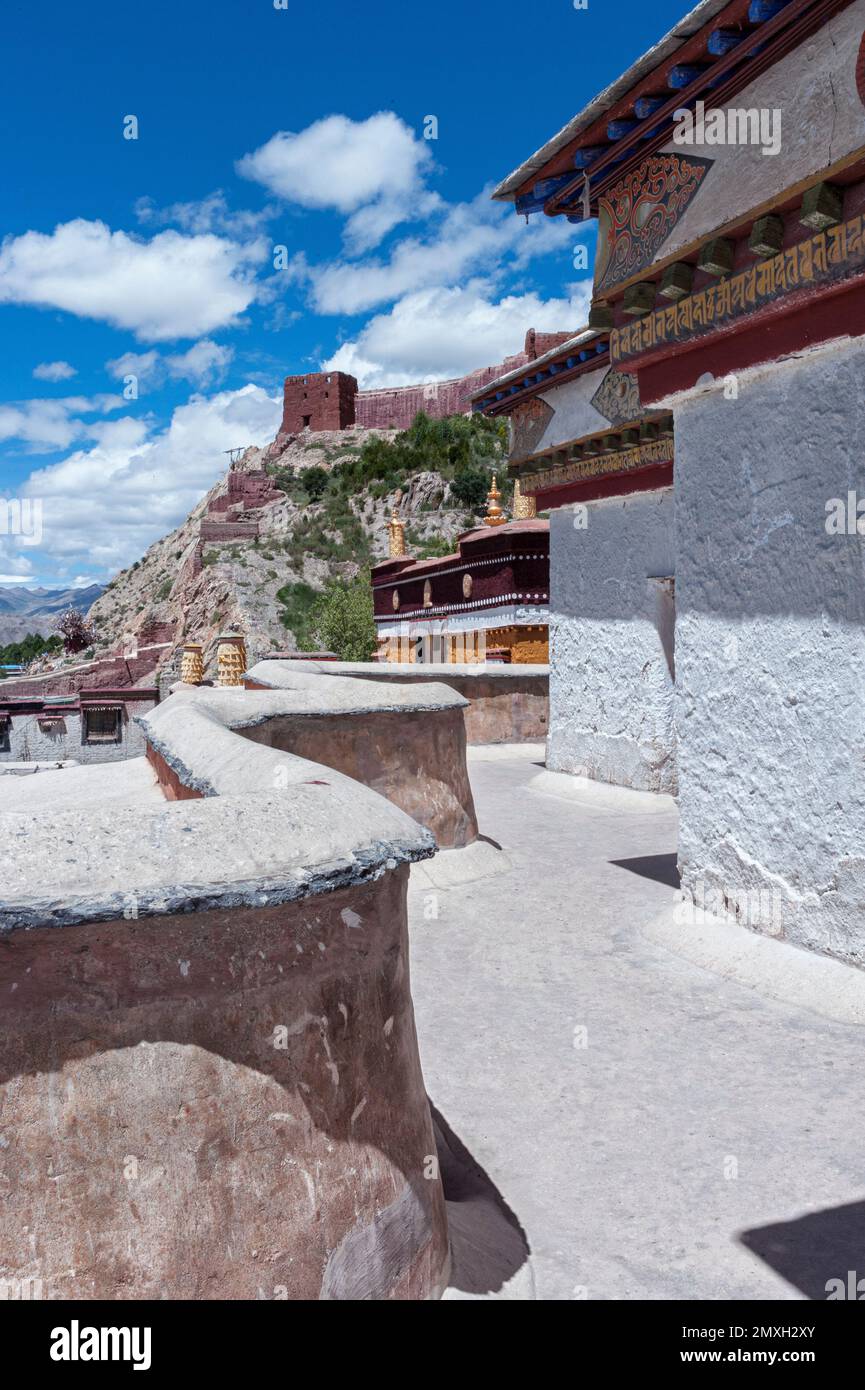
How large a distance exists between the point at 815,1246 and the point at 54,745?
2371 centimetres

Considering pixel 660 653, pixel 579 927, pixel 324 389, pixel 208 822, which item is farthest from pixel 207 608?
pixel 208 822

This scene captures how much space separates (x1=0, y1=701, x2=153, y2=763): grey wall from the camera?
24.0 metres

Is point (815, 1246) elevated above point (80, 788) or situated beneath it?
situated beneath

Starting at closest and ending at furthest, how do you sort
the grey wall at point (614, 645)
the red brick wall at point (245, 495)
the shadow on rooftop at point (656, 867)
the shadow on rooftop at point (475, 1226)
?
the shadow on rooftop at point (475, 1226) < the shadow on rooftop at point (656, 867) < the grey wall at point (614, 645) < the red brick wall at point (245, 495)

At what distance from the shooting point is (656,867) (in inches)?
310

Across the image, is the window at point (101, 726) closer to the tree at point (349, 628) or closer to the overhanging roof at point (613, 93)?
the tree at point (349, 628)

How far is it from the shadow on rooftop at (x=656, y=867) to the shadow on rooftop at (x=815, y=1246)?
4.19m

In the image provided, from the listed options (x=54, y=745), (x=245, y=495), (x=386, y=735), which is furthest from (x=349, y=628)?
(x=386, y=735)

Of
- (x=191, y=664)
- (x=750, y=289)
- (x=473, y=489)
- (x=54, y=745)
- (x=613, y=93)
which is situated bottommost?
(x=54, y=745)

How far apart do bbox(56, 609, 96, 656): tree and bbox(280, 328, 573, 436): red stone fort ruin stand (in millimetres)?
22378

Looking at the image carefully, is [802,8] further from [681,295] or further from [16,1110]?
[16,1110]

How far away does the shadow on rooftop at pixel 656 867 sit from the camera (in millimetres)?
7474

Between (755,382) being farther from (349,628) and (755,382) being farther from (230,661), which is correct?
(349,628)

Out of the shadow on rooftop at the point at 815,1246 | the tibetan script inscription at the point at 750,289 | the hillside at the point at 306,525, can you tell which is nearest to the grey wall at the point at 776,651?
the tibetan script inscription at the point at 750,289
